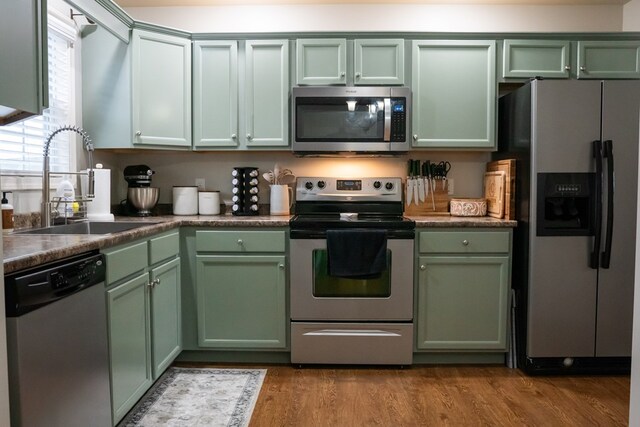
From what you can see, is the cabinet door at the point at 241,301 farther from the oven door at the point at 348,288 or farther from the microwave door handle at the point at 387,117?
the microwave door handle at the point at 387,117

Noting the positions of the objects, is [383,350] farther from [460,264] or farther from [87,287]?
[87,287]

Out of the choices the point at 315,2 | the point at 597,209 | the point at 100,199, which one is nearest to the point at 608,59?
the point at 597,209

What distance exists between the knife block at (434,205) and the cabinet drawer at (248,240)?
100cm

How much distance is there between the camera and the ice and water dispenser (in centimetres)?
284

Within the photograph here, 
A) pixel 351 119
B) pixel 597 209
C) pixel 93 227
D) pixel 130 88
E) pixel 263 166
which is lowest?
pixel 93 227

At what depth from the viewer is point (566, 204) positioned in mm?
2891

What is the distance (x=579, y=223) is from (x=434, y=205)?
94 cm

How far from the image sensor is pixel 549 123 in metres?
2.83

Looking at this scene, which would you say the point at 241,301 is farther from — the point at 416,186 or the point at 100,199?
the point at 416,186

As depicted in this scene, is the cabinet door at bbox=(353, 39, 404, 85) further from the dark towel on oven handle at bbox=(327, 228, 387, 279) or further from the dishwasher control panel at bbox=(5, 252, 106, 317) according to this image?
the dishwasher control panel at bbox=(5, 252, 106, 317)

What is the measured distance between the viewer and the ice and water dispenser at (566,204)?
2.84 metres

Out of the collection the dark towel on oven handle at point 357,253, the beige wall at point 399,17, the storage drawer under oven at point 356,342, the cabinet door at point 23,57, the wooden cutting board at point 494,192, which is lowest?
the storage drawer under oven at point 356,342

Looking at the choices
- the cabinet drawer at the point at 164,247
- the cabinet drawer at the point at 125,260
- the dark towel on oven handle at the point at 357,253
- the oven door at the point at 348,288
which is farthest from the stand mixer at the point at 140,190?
the dark towel on oven handle at the point at 357,253

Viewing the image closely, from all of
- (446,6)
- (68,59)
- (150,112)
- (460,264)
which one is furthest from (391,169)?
(68,59)
